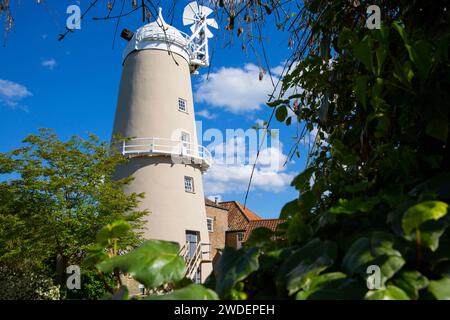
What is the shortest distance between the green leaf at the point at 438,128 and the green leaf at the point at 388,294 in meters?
0.45

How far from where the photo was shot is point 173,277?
633mm

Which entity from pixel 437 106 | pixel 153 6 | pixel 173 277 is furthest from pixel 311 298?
pixel 153 6

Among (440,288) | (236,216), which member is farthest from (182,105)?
(440,288)

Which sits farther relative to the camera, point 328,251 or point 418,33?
point 418,33

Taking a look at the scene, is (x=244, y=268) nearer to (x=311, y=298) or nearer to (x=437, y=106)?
(x=311, y=298)

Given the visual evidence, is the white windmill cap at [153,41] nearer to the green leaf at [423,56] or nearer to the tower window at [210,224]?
the tower window at [210,224]

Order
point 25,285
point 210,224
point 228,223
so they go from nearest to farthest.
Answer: point 25,285 < point 210,224 < point 228,223

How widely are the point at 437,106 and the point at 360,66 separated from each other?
1.38ft

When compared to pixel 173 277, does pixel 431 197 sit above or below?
above

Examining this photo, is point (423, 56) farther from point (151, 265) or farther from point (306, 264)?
point (151, 265)

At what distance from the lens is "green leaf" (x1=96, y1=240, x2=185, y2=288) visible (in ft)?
2.05

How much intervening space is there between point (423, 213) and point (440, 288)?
109 millimetres

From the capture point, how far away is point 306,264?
0.65 meters
